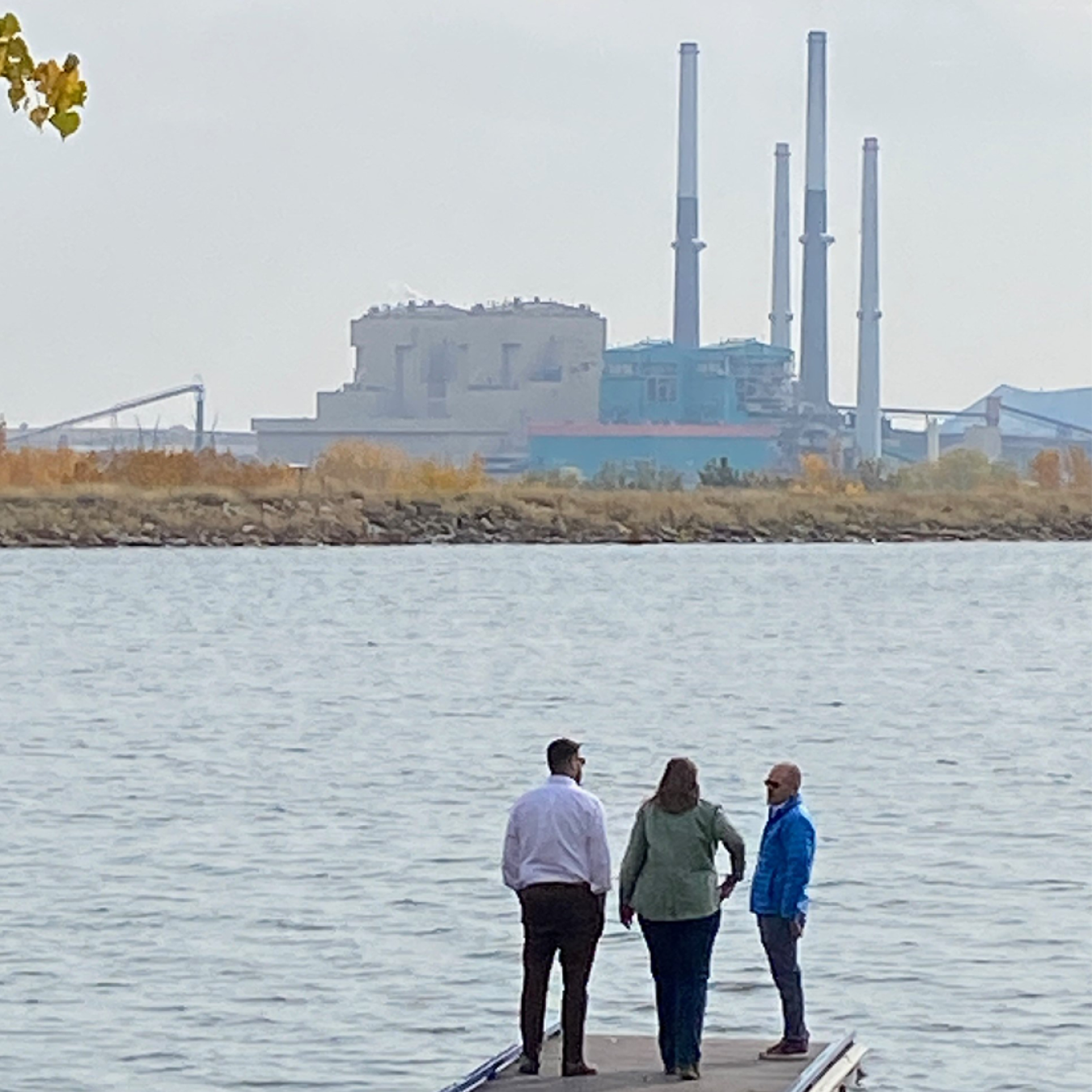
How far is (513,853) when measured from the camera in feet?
49.8

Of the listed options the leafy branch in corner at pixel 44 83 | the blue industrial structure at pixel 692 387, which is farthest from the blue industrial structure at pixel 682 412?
the leafy branch in corner at pixel 44 83

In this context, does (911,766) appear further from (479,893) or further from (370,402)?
(370,402)

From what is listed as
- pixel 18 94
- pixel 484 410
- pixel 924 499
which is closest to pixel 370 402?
pixel 484 410

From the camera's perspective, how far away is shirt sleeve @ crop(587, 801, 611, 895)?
49.2ft

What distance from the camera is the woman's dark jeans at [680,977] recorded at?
50.1 feet

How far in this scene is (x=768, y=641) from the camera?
72.2 meters

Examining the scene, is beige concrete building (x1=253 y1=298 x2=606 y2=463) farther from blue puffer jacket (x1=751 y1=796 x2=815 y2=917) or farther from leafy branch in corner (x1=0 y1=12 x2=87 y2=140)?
leafy branch in corner (x1=0 y1=12 x2=87 y2=140)

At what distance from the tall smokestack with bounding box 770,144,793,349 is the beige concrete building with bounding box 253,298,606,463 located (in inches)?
416

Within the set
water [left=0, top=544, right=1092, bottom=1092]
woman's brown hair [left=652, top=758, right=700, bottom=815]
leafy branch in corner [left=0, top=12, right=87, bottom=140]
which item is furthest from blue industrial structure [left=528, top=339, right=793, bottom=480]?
leafy branch in corner [left=0, top=12, right=87, bottom=140]

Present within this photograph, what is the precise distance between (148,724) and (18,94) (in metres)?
38.6

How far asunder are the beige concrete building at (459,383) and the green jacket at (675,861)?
17149cm

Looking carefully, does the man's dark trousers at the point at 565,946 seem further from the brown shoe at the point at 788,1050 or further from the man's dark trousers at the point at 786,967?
the brown shoe at the point at 788,1050

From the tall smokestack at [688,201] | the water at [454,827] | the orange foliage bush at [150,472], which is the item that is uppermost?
the tall smokestack at [688,201]

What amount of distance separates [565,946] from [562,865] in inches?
23.5
